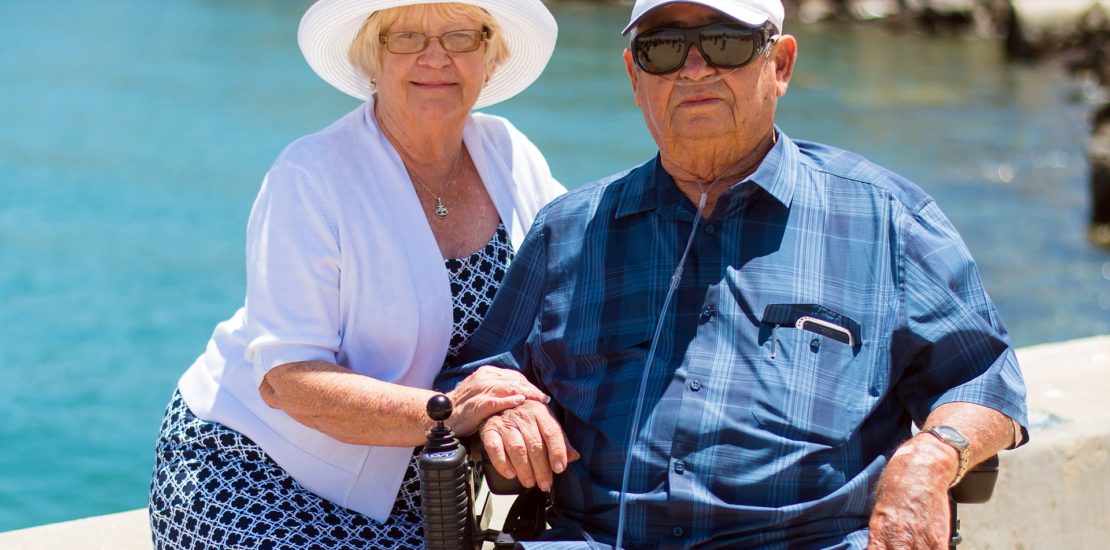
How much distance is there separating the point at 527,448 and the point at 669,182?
1.91ft

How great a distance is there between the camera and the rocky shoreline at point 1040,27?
11383 millimetres

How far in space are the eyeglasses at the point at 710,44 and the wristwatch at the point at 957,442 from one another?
0.73 m

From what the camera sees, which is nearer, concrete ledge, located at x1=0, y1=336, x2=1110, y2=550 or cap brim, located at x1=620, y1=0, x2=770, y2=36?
cap brim, located at x1=620, y1=0, x2=770, y2=36

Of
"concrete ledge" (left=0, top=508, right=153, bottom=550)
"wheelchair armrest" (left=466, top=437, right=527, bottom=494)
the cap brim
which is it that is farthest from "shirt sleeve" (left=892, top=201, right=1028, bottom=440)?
"concrete ledge" (left=0, top=508, right=153, bottom=550)

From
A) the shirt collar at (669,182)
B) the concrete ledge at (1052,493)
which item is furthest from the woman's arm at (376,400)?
the concrete ledge at (1052,493)

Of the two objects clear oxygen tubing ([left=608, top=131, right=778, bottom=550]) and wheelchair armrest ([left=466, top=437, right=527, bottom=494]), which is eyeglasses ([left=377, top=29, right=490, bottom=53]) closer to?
clear oxygen tubing ([left=608, top=131, right=778, bottom=550])

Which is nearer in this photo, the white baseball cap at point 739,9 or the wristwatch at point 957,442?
the wristwatch at point 957,442

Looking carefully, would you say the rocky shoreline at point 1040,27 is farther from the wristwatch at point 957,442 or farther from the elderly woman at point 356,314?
the wristwatch at point 957,442

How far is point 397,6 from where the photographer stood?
8.34 feet

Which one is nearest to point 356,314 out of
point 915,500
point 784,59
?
point 784,59

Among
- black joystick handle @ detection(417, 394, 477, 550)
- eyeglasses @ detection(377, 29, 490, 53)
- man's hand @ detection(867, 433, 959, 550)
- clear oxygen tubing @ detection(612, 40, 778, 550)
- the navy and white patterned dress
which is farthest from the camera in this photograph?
eyeglasses @ detection(377, 29, 490, 53)

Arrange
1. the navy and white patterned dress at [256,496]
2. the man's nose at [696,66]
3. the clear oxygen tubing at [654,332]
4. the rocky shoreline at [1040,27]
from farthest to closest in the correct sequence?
the rocky shoreline at [1040,27], the navy and white patterned dress at [256,496], the man's nose at [696,66], the clear oxygen tubing at [654,332]

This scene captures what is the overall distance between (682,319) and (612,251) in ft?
0.65

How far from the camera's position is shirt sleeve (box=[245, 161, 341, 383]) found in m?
2.42
